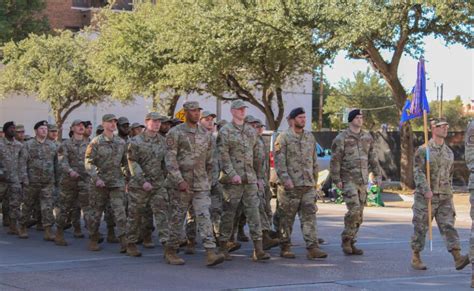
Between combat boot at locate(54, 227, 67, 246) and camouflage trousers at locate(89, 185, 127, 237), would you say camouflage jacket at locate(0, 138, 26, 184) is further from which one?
camouflage trousers at locate(89, 185, 127, 237)

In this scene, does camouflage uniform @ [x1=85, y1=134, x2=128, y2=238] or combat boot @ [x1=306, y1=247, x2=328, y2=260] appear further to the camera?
camouflage uniform @ [x1=85, y1=134, x2=128, y2=238]

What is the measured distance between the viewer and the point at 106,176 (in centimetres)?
1195

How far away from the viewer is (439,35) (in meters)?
25.0

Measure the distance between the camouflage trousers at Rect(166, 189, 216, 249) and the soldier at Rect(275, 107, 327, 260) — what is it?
4.07 feet

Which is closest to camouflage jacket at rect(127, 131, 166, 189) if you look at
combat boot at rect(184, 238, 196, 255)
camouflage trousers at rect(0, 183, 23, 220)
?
combat boot at rect(184, 238, 196, 255)

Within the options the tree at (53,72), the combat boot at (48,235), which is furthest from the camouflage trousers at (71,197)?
the tree at (53,72)

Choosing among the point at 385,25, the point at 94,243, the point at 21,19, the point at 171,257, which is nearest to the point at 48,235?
the point at 94,243

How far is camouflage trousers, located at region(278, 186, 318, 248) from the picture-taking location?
11086 mm

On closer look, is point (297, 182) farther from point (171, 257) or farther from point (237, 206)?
point (171, 257)

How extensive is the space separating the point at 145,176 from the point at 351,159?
2.99 m

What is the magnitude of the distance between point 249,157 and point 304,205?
1.02 m

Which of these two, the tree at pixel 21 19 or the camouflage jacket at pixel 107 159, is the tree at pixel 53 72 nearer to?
the tree at pixel 21 19

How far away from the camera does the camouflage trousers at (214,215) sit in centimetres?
1181

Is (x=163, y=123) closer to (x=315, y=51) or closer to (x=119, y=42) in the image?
(x=315, y=51)
